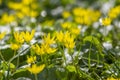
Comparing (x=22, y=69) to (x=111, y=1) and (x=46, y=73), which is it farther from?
(x=111, y=1)

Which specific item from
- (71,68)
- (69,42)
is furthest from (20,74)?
(69,42)

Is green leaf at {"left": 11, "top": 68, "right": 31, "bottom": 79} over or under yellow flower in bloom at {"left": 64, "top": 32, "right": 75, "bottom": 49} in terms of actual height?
under

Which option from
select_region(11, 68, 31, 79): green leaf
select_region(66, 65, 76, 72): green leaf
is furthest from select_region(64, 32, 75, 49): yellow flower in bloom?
select_region(11, 68, 31, 79): green leaf

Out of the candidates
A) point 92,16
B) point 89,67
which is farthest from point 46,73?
point 92,16

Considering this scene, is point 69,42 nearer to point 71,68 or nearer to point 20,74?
point 71,68

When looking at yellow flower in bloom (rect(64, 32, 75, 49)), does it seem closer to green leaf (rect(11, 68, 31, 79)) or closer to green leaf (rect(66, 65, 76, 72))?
green leaf (rect(66, 65, 76, 72))

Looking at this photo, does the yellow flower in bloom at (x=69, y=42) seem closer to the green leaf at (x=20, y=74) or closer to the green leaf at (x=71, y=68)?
the green leaf at (x=71, y=68)

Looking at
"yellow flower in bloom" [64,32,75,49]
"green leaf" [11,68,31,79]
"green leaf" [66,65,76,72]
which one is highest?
"yellow flower in bloom" [64,32,75,49]

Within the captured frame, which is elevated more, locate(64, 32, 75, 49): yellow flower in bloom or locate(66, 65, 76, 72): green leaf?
locate(64, 32, 75, 49): yellow flower in bloom

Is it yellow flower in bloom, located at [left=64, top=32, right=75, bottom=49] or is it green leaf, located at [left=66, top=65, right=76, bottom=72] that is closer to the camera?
yellow flower in bloom, located at [left=64, top=32, right=75, bottom=49]

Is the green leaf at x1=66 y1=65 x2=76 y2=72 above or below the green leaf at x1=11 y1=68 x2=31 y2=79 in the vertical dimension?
above

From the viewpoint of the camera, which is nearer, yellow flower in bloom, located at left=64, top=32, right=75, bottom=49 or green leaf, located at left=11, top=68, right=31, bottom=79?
yellow flower in bloom, located at left=64, top=32, right=75, bottom=49
